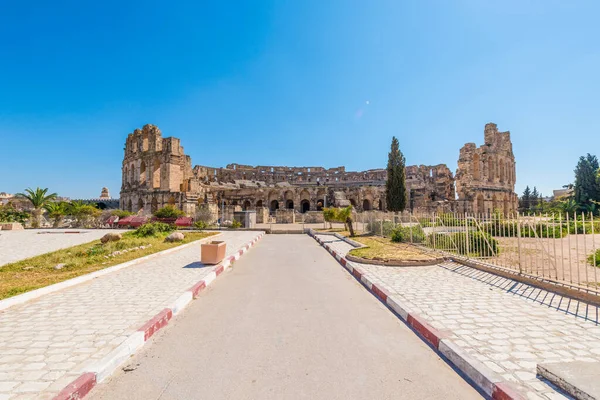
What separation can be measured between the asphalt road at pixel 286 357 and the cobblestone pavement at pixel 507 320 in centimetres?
42

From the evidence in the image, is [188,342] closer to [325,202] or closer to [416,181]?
[325,202]

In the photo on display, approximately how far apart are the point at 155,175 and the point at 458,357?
111 feet

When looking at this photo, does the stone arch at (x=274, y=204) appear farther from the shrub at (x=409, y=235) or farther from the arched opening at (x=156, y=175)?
the shrub at (x=409, y=235)

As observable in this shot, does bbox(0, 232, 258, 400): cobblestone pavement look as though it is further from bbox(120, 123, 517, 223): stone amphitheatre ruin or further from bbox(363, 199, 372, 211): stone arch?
bbox(363, 199, 372, 211): stone arch

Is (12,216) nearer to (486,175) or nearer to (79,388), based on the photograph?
(79,388)

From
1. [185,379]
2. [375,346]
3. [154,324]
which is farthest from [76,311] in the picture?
[375,346]

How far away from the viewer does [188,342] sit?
10.6ft

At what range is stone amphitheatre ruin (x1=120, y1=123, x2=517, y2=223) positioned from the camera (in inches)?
1207

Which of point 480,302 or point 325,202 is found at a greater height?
point 325,202

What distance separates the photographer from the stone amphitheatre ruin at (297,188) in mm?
30656

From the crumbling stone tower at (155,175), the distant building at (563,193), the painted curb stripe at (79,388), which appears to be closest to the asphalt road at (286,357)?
the painted curb stripe at (79,388)

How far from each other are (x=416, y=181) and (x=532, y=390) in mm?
40052

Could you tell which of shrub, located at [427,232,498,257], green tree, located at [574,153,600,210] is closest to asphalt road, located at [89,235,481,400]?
shrub, located at [427,232,498,257]

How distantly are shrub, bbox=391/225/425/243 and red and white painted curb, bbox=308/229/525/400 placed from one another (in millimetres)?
7589
